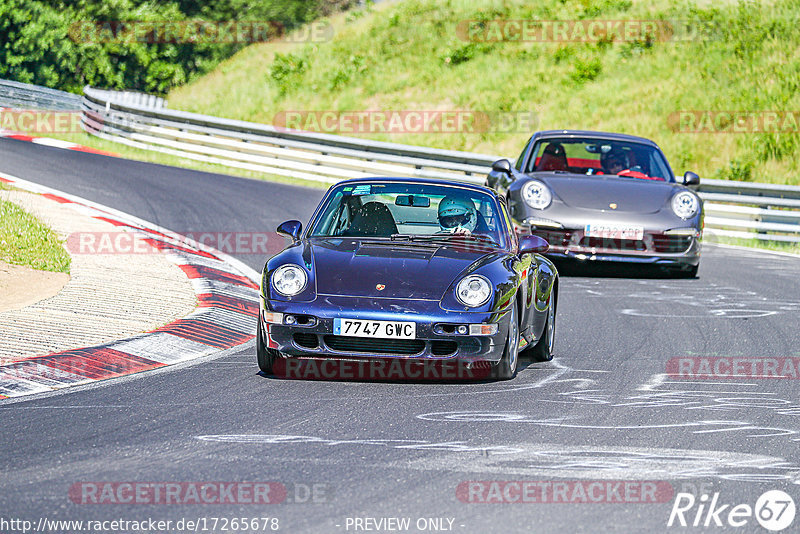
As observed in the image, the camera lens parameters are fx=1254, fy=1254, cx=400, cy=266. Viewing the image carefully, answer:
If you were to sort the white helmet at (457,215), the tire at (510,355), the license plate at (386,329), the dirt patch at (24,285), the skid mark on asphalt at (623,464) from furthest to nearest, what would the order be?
the dirt patch at (24,285)
the white helmet at (457,215)
the tire at (510,355)
the license plate at (386,329)
the skid mark on asphalt at (623,464)

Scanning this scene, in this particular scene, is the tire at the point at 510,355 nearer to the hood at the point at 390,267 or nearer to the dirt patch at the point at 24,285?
the hood at the point at 390,267

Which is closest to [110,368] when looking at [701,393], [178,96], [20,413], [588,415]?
[20,413]

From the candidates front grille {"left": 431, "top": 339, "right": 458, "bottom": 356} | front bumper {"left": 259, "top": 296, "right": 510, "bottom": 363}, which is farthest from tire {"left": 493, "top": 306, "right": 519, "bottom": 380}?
front grille {"left": 431, "top": 339, "right": 458, "bottom": 356}

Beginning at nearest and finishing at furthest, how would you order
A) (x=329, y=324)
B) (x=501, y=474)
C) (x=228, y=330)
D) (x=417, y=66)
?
(x=501, y=474)
(x=329, y=324)
(x=228, y=330)
(x=417, y=66)

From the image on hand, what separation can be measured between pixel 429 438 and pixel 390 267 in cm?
179

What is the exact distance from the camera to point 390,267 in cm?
739

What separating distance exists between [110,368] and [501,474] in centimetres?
324

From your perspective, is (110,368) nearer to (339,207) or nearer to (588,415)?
(339,207)

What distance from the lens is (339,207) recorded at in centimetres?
845

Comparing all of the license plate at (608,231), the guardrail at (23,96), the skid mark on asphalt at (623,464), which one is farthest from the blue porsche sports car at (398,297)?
the guardrail at (23,96)

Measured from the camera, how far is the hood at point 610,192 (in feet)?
41.4

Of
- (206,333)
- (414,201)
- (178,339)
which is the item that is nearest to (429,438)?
(414,201)

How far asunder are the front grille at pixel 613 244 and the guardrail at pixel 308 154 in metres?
6.78

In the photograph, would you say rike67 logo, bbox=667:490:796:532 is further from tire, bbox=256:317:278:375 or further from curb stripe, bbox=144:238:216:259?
curb stripe, bbox=144:238:216:259
